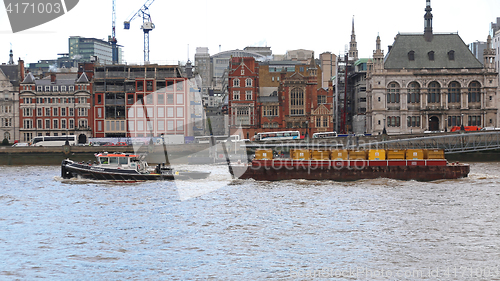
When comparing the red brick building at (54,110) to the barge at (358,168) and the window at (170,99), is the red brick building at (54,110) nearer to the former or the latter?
the window at (170,99)

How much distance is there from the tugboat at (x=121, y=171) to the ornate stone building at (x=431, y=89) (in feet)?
246

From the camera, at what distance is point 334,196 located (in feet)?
174

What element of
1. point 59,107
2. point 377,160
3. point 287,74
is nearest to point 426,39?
point 287,74

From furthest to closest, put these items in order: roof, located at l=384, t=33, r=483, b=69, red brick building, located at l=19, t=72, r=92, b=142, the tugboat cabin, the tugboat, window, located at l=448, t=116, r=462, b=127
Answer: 1. roof, located at l=384, t=33, r=483, b=69
2. window, located at l=448, t=116, r=462, b=127
3. red brick building, located at l=19, t=72, r=92, b=142
4. the tugboat cabin
5. the tugboat

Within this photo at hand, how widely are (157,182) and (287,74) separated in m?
77.4

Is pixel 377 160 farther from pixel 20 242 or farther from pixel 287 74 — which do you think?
pixel 287 74

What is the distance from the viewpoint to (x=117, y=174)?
6425 centimetres

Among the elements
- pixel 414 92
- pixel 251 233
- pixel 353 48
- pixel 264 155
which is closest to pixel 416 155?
pixel 264 155

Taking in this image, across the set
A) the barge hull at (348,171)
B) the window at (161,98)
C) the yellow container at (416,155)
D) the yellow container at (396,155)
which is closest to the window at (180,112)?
the window at (161,98)

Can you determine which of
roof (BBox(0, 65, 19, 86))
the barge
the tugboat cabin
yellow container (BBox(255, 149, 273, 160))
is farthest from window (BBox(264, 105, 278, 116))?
the tugboat cabin

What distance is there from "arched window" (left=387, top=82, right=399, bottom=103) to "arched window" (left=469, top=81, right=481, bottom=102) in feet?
56.7

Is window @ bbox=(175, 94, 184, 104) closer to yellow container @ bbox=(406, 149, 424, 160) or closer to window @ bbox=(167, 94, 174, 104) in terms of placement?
window @ bbox=(167, 94, 174, 104)

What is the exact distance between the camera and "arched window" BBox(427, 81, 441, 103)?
427 feet

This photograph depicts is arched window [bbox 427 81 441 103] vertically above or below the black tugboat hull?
above
